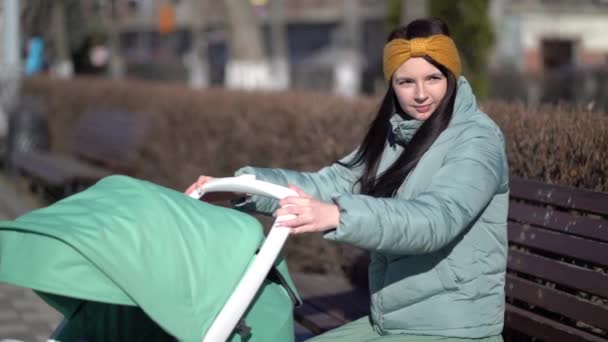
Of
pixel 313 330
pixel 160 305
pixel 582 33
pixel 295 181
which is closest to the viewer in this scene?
pixel 160 305

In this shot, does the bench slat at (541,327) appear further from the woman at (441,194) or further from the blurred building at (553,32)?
the blurred building at (553,32)

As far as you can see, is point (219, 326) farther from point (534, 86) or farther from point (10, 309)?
point (534, 86)

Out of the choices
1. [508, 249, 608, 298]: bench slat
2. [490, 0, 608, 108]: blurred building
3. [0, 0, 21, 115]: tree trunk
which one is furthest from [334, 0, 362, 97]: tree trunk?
[508, 249, 608, 298]: bench slat

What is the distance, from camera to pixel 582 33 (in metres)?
41.4

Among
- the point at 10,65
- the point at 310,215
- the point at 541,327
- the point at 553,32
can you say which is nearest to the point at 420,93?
the point at 310,215

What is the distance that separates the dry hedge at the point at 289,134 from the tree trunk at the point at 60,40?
808 inches

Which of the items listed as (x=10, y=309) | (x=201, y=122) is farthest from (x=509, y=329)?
(x=201, y=122)

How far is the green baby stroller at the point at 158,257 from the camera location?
102 inches

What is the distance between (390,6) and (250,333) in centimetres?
1587

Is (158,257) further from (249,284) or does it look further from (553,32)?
(553,32)

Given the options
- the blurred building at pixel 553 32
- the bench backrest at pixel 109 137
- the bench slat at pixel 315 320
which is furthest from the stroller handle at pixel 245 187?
the blurred building at pixel 553 32

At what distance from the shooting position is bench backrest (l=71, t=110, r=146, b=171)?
1130 cm

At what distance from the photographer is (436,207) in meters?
2.76

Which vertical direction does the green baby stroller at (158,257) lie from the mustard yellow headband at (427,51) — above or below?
below
